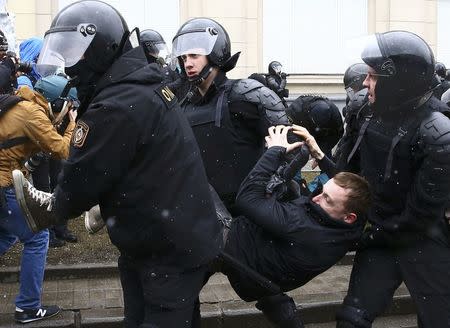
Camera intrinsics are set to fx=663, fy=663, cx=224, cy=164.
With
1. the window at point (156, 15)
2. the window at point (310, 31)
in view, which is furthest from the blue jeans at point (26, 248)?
the window at point (310, 31)

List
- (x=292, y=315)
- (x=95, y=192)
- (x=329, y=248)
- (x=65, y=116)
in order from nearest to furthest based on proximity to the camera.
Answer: (x=95, y=192) → (x=329, y=248) → (x=292, y=315) → (x=65, y=116)

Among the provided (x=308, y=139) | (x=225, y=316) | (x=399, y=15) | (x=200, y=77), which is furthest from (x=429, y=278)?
(x=399, y=15)

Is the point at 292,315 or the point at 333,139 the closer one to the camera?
the point at 292,315

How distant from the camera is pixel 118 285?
5.47m

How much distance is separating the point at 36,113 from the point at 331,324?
8.75ft

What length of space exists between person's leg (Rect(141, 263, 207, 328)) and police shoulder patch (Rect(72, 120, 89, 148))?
1.98 feet

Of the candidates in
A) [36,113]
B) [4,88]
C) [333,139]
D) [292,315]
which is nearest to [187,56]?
[36,113]

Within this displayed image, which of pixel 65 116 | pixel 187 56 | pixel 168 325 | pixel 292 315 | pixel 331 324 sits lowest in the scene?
pixel 331 324

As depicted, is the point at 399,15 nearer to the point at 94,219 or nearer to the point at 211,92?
the point at 211,92

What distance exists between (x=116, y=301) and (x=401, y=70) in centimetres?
286

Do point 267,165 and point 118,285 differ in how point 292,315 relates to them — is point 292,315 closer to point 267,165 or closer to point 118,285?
point 267,165

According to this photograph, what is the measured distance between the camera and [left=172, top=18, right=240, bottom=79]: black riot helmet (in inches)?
160

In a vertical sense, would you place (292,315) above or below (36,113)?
below

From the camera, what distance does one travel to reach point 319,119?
5.52 m
